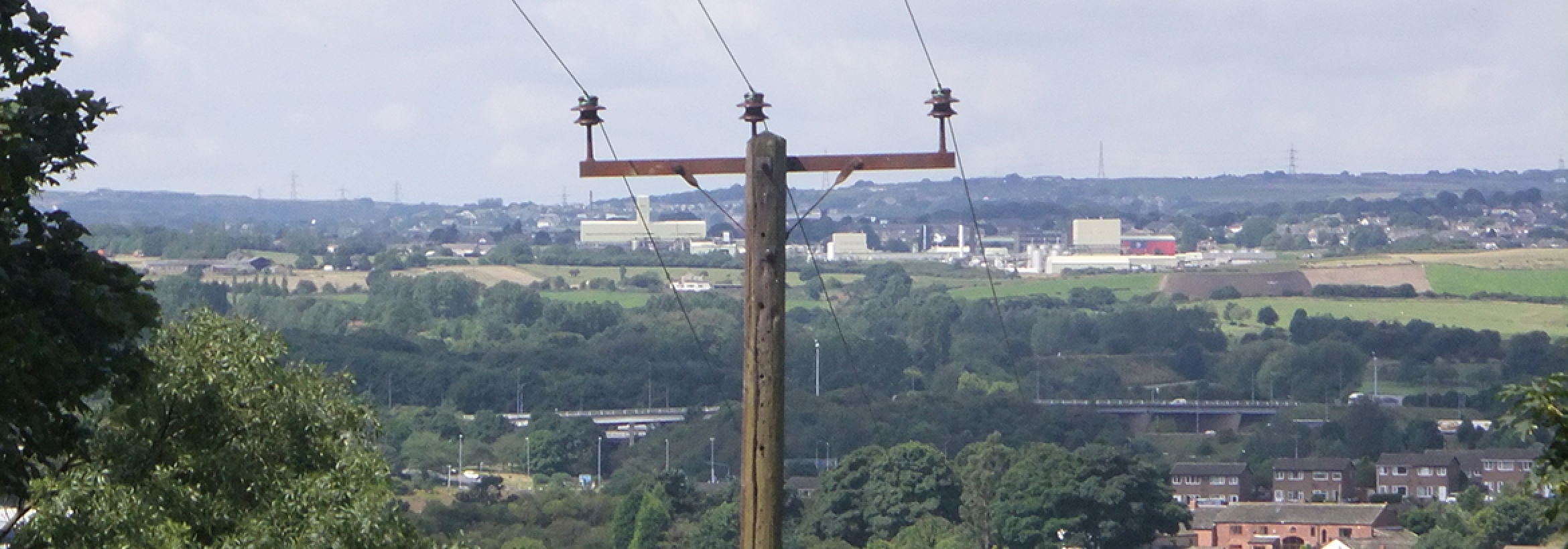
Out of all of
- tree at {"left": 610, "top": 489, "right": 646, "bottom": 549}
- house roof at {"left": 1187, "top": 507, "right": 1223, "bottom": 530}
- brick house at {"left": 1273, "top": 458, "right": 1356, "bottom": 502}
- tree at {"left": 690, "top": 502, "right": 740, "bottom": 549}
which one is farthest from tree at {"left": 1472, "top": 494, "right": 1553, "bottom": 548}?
tree at {"left": 610, "top": 489, "right": 646, "bottom": 549}

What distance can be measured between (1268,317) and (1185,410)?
40789mm

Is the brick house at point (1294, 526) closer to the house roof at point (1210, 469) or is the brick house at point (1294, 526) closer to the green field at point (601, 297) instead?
the house roof at point (1210, 469)

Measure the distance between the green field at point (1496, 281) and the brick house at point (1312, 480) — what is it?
7921 cm

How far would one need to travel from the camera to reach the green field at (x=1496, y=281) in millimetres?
153375

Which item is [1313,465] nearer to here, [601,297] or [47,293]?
[47,293]

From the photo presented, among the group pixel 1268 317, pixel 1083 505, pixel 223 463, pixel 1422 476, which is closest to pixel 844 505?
pixel 1083 505

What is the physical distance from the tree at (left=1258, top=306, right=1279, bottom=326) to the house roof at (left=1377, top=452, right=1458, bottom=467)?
7198 cm

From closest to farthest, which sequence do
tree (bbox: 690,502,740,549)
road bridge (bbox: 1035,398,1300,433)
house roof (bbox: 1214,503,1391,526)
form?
tree (bbox: 690,502,740,549)
house roof (bbox: 1214,503,1391,526)
road bridge (bbox: 1035,398,1300,433)

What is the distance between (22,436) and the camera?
35.3 ft

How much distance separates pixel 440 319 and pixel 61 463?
141029 mm

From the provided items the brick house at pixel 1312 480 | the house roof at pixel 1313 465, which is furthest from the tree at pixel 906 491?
the house roof at pixel 1313 465

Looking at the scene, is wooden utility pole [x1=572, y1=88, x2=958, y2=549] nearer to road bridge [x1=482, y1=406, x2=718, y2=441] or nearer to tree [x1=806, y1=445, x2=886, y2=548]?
tree [x1=806, y1=445, x2=886, y2=548]

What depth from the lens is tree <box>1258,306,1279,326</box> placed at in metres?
Answer: 150

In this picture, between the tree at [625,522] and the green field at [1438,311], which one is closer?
the tree at [625,522]
